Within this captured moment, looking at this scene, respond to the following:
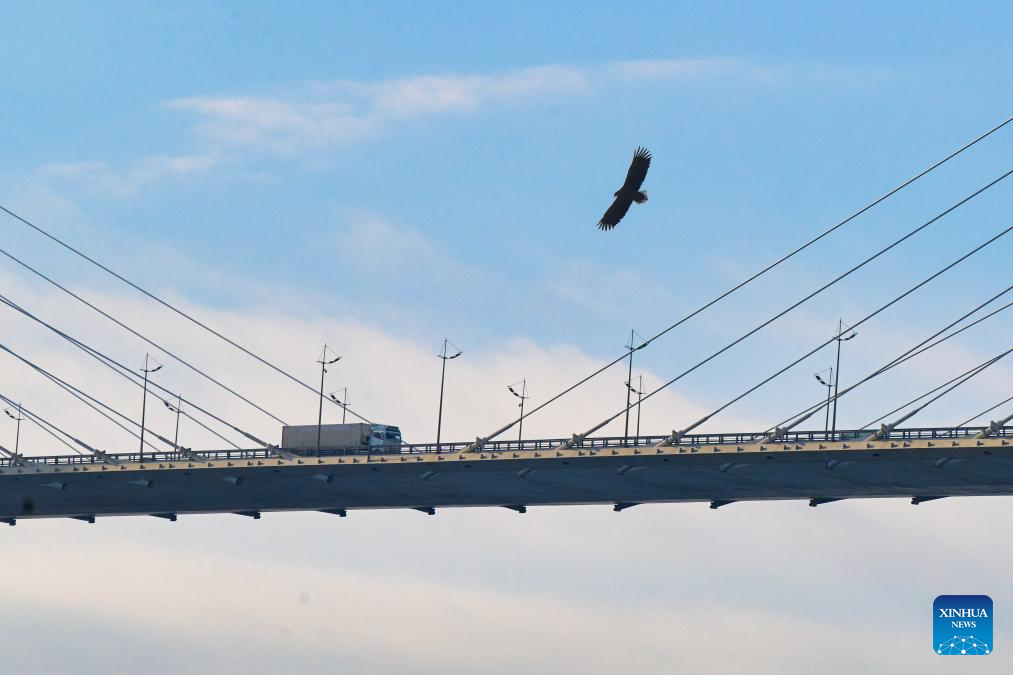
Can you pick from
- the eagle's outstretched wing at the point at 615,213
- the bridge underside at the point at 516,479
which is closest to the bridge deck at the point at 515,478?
the bridge underside at the point at 516,479

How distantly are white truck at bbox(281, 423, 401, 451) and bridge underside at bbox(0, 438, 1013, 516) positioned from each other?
15.8 feet

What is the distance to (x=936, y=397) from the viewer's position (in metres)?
99.4

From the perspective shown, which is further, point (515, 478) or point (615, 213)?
point (515, 478)

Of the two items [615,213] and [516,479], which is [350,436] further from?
[615,213]

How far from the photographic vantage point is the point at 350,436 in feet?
422

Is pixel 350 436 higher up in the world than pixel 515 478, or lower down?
higher up

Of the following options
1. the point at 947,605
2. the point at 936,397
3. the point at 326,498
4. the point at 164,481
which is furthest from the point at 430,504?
the point at 947,605

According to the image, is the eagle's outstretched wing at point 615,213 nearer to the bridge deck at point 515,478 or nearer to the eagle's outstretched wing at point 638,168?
the eagle's outstretched wing at point 638,168

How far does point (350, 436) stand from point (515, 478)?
59.8 ft

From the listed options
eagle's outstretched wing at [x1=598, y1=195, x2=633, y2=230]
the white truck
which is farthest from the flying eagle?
the white truck

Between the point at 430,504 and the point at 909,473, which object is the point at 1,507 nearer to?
the point at 430,504

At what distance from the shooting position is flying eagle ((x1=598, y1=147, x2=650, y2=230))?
85.8 meters

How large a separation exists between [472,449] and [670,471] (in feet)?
38.3

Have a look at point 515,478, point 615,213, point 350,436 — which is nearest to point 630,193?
point 615,213
